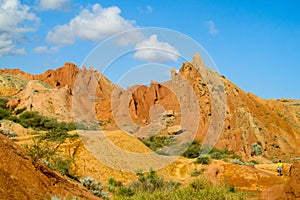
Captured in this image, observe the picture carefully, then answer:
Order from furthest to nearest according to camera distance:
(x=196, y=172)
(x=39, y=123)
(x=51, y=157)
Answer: (x=39, y=123), (x=196, y=172), (x=51, y=157)

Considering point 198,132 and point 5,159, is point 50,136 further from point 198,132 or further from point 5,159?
point 198,132

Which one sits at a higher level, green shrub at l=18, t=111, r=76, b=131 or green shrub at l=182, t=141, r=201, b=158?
green shrub at l=18, t=111, r=76, b=131

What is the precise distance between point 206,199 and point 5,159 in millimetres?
5429

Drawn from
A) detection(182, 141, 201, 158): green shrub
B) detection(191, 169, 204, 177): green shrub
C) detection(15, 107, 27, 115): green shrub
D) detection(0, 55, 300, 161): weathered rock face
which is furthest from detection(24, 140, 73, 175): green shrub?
detection(15, 107, 27, 115): green shrub

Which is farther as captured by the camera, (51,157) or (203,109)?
(203,109)

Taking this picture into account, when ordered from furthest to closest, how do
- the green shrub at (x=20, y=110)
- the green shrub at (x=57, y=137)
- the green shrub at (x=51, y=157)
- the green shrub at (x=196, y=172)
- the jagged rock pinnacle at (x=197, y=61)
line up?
the jagged rock pinnacle at (x=197, y=61), the green shrub at (x=20, y=110), the green shrub at (x=196, y=172), the green shrub at (x=57, y=137), the green shrub at (x=51, y=157)

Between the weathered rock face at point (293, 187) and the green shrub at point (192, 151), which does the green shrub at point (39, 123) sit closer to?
the green shrub at point (192, 151)

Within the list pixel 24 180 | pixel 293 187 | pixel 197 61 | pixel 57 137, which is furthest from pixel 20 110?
pixel 293 187

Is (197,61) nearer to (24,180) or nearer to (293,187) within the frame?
(24,180)

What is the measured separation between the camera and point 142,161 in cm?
2667

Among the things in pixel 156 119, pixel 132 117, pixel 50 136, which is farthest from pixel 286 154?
pixel 50 136

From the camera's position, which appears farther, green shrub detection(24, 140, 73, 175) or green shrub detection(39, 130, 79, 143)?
green shrub detection(39, 130, 79, 143)

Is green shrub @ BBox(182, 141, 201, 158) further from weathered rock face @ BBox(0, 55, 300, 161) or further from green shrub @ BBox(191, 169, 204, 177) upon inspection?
green shrub @ BBox(191, 169, 204, 177)

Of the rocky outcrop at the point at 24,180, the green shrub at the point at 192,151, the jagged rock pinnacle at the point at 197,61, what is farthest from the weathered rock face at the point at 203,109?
the rocky outcrop at the point at 24,180
